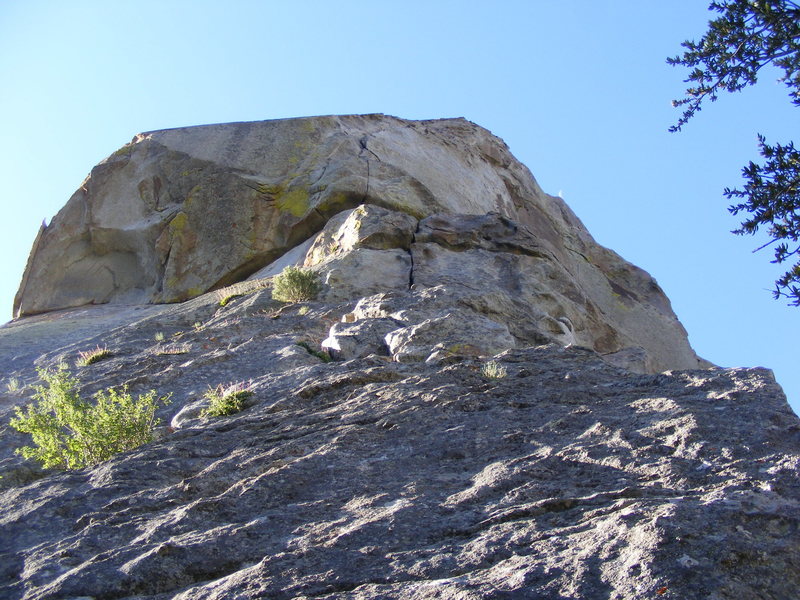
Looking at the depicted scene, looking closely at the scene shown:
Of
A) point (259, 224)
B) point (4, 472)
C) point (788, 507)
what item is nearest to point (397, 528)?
point (788, 507)

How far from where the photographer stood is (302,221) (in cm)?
2014

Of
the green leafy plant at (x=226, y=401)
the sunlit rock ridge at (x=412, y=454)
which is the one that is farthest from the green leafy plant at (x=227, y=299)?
the green leafy plant at (x=226, y=401)

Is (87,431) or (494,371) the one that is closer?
(87,431)

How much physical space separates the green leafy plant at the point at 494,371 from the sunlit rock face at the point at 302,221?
677 centimetres

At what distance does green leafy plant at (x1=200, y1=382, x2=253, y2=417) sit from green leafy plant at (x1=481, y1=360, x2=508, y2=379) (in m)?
2.28

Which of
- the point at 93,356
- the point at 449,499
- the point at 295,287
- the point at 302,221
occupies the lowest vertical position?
the point at 449,499

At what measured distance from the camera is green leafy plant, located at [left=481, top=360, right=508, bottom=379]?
949 cm

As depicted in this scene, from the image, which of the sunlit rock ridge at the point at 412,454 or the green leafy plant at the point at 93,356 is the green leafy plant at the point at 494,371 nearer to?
the sunlit rock ridge at the point at 412,454

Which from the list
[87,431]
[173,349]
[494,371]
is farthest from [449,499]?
[173,349]

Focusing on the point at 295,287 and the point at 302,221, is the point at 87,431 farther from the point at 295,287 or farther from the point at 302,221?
the point at 302,221

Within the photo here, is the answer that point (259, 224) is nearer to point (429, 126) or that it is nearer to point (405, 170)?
point (405, 170)

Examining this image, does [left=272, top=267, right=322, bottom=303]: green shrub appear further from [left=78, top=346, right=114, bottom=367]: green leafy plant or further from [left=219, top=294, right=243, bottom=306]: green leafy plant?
[left=78, top=346, right=114, bottom=367]: green leafy plant

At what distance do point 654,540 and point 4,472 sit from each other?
6089mm

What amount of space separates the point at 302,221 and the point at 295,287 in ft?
17.1
